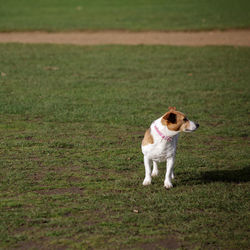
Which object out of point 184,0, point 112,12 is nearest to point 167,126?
point 112,12

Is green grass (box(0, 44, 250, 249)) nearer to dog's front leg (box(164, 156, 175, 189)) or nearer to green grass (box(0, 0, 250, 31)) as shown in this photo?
dog's front leg (box(164, 156, 175, 189))

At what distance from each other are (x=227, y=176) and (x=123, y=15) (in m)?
20.5

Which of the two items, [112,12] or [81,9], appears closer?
[112,12]

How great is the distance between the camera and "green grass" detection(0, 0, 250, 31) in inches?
890

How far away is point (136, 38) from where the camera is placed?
20.4 metres

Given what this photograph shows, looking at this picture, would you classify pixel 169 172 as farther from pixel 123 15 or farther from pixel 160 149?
pixel 123 15

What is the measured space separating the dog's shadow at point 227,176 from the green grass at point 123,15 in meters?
15.6

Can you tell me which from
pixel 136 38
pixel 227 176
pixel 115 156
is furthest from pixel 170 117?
pixel 136 38

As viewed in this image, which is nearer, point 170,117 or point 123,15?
point 170,117

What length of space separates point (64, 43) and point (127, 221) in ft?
48.3

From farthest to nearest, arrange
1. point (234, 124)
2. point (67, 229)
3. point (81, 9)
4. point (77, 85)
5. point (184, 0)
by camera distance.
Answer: point (184, 0), point (81, 9), point (77, 85), point (234, 124), point (67, 229)

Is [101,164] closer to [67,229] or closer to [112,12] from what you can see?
[67,229]

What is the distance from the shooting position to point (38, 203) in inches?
236

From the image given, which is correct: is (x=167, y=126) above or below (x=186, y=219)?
above
